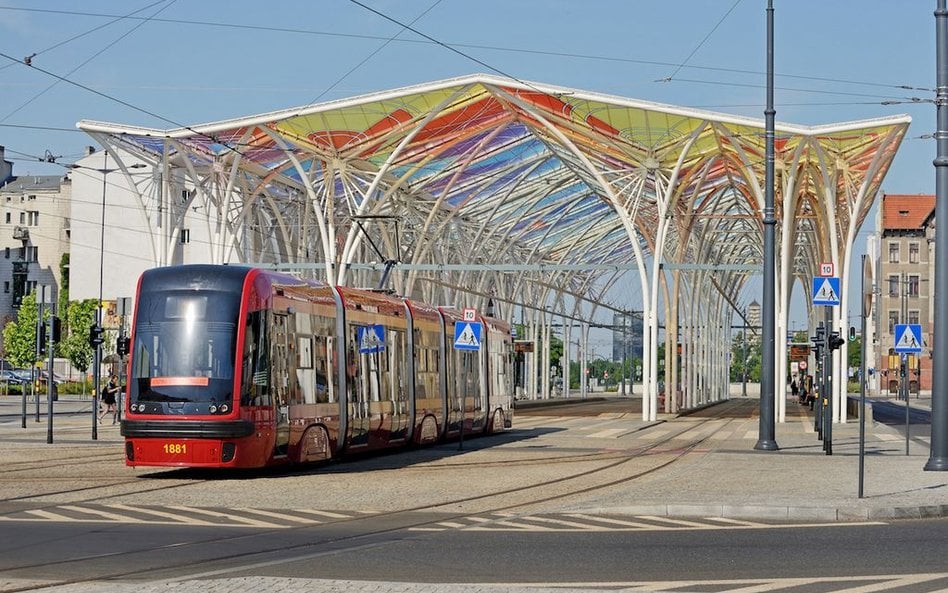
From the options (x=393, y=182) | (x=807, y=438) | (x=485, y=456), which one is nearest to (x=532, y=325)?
(x=393, y=182)

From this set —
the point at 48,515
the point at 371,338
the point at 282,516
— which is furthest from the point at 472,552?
the point at 371,338

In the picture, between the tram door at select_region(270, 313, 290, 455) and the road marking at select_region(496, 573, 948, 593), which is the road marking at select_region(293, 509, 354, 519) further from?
the road marking at select_region(496, 573, 948, 593)

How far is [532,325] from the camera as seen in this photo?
91062 mm

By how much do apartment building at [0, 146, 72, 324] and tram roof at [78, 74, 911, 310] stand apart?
2818 inches

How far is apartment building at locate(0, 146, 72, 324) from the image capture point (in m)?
129

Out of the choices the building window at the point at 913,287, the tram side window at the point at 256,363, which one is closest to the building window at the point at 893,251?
the building window at the point at 913,287

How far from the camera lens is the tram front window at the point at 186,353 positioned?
20969 mm

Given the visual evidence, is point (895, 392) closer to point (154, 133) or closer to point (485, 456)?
point (154, 133)

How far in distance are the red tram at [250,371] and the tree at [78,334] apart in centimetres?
8174

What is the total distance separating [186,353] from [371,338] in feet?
20.7

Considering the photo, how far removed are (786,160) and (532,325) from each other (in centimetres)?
4403

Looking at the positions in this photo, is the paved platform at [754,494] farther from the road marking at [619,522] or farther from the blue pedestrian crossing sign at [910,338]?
the blue pedestrian crossing sign at [910,338]

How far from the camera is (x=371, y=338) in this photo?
2705cm

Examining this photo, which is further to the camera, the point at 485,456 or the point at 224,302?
the point at 485,456
